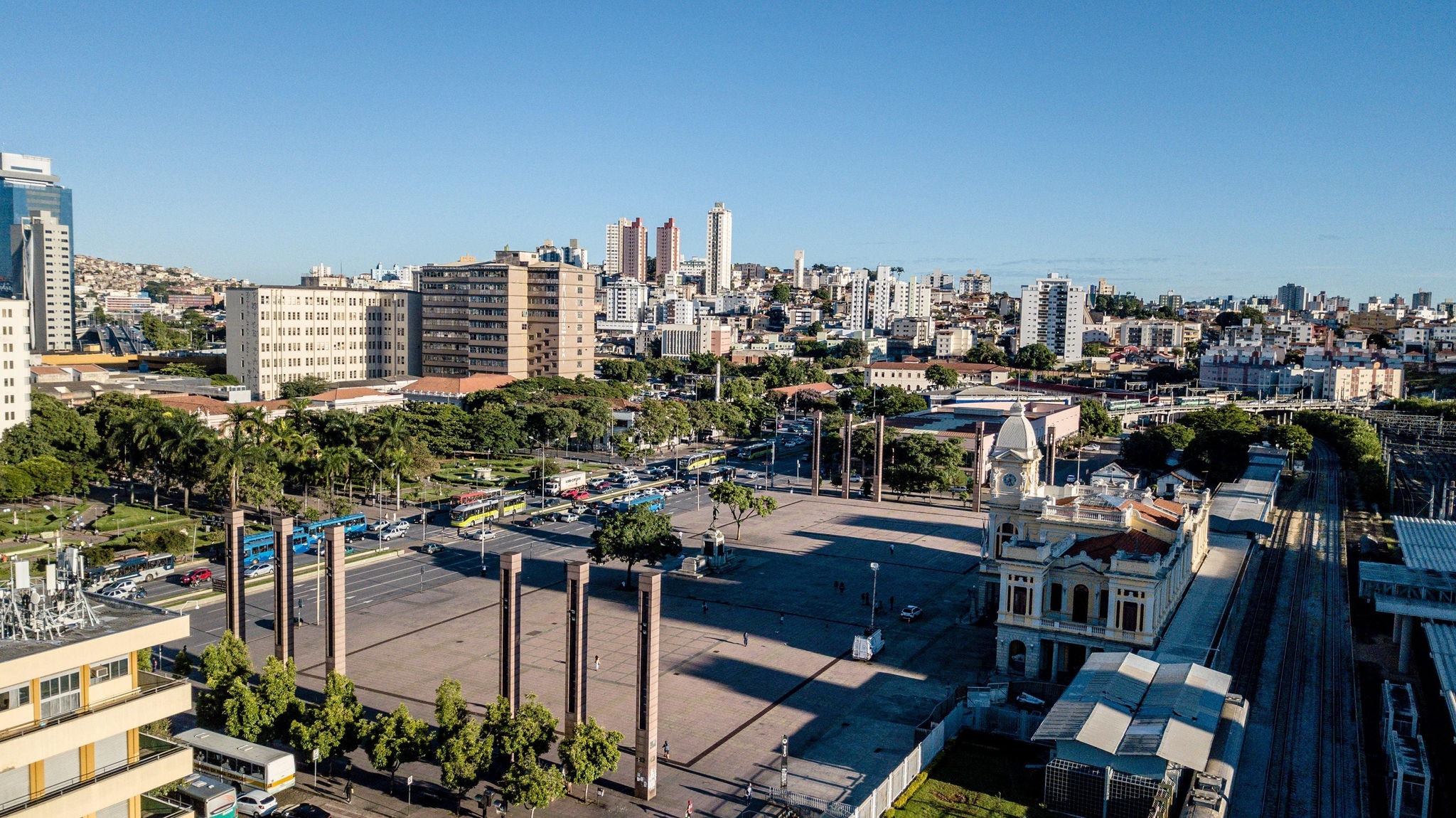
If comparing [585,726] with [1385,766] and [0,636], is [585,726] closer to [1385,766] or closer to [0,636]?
[0,636]

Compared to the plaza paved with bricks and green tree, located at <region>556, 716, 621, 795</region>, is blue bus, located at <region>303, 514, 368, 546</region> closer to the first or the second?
the plaza paved with bricks

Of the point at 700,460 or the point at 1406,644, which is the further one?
the point at 700,460

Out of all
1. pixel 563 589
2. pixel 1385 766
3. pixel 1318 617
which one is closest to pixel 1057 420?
pixel 1318 617

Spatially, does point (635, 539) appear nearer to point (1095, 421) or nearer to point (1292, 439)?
point (1292, 439)

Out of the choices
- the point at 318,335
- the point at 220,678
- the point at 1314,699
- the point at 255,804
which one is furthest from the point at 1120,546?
the point at 318,335

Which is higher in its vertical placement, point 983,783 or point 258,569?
point 258,569
